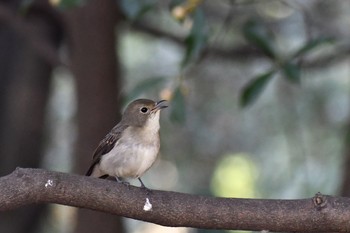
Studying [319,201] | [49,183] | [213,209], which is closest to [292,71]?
[319,201]

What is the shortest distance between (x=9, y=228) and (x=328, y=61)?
2793 millimetres

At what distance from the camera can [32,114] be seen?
716 cm

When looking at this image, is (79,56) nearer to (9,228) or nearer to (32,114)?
(32,114)

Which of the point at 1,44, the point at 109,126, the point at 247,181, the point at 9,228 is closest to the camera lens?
the point at 109,126

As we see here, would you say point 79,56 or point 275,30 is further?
point 275,30

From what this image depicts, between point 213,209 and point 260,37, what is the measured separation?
210 centimetres

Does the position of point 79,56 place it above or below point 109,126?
above

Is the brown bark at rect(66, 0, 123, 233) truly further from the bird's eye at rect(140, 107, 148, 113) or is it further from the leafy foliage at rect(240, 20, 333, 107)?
the bird's eye at rect(140, 107, 148, 113)

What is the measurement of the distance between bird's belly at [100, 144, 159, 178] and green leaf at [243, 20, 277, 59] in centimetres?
118

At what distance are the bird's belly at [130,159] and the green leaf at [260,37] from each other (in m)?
1.18

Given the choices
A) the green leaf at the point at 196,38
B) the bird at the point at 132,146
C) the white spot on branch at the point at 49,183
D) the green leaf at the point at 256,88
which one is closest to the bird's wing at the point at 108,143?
the bird at the point at 132,146

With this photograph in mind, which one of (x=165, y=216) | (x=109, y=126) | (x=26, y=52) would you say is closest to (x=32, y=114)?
(x=26, y=52)

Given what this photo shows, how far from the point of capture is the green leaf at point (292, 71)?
5.25 metres

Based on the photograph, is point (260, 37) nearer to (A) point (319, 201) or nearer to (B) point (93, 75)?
(B) point (93, 75)
